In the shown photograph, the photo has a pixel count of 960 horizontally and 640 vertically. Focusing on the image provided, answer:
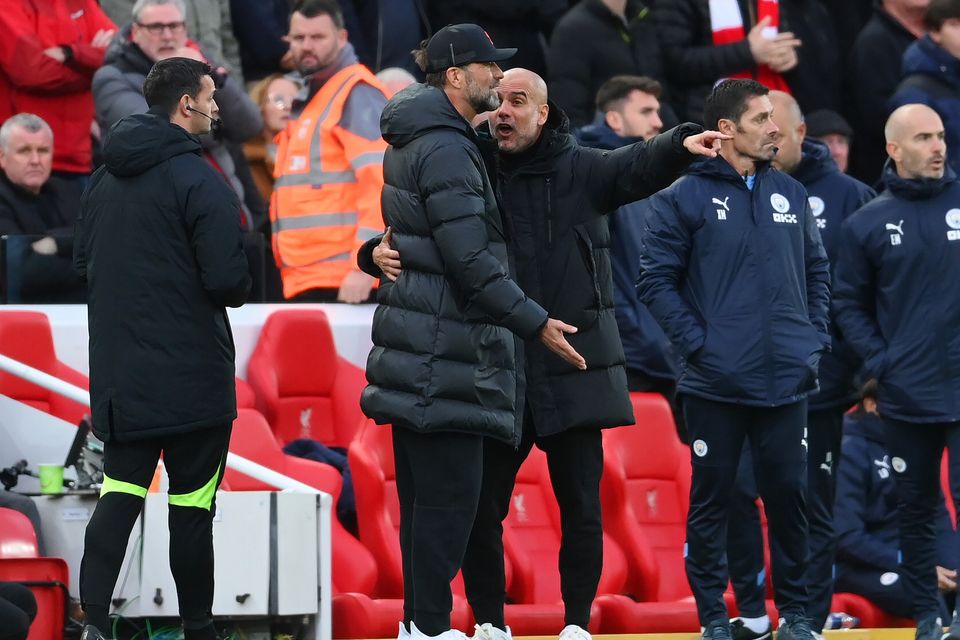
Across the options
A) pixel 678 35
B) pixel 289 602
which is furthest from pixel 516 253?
pixel 678 35

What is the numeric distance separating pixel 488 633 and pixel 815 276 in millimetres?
1990

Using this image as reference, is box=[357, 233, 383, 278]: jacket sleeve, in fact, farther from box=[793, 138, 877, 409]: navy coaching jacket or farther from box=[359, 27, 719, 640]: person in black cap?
box=[793, 138, 877, 409]: navy coaching jacket

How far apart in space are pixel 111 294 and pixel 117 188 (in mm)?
350

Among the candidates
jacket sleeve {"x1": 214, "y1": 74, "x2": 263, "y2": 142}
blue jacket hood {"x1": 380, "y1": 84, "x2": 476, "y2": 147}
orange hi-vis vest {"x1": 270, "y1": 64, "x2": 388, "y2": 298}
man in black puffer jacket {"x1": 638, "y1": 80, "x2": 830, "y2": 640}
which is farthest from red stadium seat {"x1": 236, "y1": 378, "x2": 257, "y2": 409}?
blue jacket hood {"x1": 380, "y1": 84, "x2": 476, "y2": 147}

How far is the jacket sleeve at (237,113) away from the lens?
10328mm

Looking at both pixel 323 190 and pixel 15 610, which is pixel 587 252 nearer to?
pixel 15 610

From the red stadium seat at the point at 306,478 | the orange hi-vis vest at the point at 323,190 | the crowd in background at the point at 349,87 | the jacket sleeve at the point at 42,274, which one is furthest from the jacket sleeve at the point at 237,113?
the red stadium seat at the point at 306,478

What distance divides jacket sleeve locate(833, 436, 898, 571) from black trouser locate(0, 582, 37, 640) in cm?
405

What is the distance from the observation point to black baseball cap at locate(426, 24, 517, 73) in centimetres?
631

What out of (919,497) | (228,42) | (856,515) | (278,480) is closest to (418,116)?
(278,480)

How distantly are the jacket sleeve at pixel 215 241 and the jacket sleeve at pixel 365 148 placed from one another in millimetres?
3194

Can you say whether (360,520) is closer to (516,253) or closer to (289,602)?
(289,602)

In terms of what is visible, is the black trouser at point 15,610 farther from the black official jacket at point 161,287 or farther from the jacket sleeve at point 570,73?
the jacket sleeve at point 570,73

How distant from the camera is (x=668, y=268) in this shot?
746 cm
